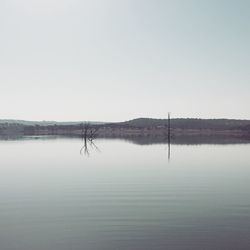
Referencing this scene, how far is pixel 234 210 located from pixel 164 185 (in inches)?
349

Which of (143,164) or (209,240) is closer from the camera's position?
(209,240)

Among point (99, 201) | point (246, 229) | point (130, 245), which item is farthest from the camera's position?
point (99, 201)

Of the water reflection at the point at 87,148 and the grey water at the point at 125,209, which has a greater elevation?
the water reflection at the point at 87,148

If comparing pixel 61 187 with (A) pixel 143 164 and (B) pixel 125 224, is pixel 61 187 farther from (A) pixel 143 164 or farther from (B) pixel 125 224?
(A) pixel 143 164

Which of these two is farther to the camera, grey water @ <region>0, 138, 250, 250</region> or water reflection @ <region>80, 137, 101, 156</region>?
A: water reflection @ <region>80, 137, 101, 156</region>

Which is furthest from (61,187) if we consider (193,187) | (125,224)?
(125,224)

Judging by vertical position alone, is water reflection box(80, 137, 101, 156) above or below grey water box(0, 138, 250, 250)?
above

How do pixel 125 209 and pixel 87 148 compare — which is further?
pixel 87 148

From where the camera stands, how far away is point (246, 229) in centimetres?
1608

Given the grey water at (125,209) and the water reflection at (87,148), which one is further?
the water reflection at (87,148)

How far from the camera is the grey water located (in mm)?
14625

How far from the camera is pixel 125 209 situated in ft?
66.4

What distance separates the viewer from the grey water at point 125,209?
14.6m

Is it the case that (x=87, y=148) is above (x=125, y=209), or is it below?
above
